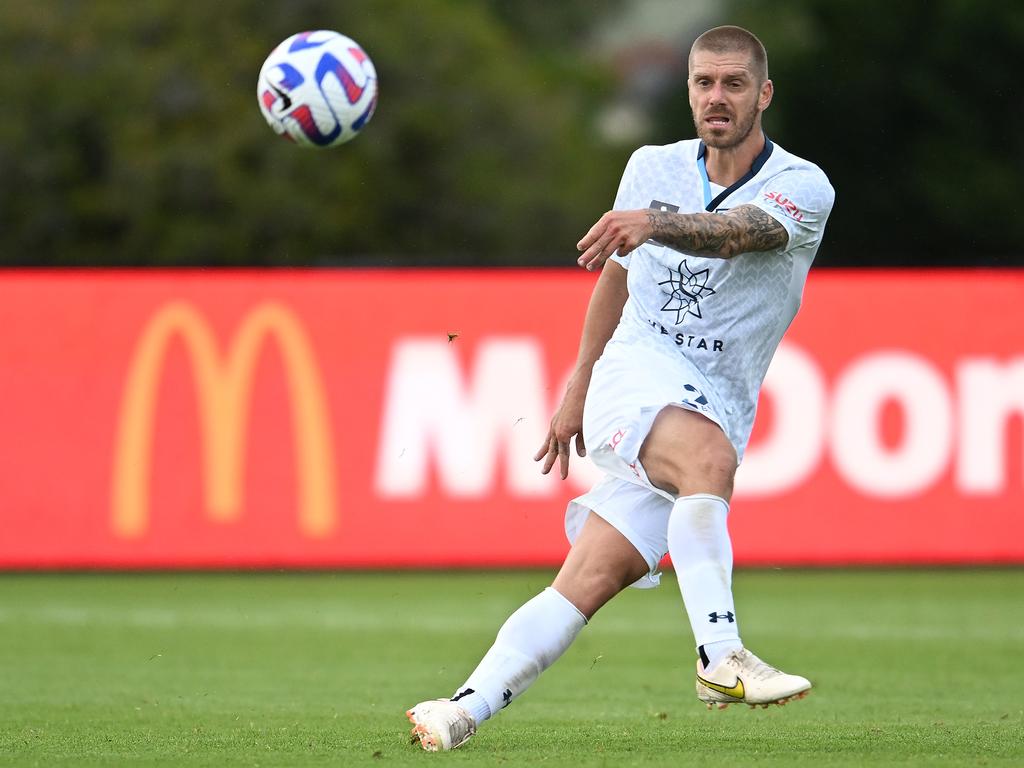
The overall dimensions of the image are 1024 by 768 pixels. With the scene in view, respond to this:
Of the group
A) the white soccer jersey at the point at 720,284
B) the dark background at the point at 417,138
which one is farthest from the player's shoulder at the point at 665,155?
the dark background at the point at 417,138

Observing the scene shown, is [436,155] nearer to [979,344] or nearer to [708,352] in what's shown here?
[979,344]

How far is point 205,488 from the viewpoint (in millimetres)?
13836

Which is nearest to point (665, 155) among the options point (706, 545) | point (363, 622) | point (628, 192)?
point (628, 192)

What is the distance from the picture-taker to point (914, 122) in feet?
154

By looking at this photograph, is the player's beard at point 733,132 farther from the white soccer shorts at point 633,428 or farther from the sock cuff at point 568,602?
the sock cuff at point 568,602

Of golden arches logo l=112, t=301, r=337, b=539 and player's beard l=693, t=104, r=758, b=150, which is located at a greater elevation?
player's beard l=693, t=104, r=758, b=150

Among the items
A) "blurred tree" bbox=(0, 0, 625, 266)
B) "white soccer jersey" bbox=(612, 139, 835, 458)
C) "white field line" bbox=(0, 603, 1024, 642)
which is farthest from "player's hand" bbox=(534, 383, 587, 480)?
"blurred tree" bbox=(0, 0, 625, 266)

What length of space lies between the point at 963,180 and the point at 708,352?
39855 mm

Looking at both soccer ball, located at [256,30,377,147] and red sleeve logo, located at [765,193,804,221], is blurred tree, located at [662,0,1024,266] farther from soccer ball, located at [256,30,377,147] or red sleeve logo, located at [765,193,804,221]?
red sleeve logo, located at [765,193,804,221]

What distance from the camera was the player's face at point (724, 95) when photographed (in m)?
6.27

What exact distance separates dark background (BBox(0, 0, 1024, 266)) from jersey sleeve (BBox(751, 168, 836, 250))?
2782 cm

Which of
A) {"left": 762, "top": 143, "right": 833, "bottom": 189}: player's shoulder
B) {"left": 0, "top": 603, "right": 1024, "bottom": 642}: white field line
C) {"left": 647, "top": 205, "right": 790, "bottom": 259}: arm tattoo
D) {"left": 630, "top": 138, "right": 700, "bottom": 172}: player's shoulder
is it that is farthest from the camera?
{"left": 0, "top": 603, "right": 1024, "bottom": 642}: white field line

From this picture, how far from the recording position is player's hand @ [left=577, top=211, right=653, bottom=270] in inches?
229

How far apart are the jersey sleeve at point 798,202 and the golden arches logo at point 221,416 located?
312 inches
